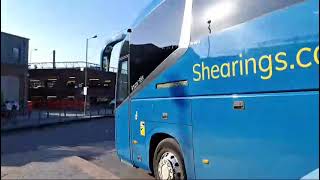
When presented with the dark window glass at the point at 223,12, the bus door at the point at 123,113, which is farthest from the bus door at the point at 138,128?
the dark window glass at the point at 223,12

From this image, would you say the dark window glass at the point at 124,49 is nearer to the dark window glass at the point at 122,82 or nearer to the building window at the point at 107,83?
the dark window glass at the point at 122,82

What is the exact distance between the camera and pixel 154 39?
848 centimetres

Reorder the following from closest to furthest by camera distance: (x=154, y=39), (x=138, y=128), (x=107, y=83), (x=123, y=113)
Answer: (x=154, y=39)
(x=138, y=128)
(x=123, y=113)
(x=107, y=83)

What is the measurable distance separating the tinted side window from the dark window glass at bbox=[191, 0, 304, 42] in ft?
1.92

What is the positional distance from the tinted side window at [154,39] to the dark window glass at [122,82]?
0.37 m

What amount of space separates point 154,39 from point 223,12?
2.36 metres

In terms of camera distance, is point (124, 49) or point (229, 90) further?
point (124, 49)

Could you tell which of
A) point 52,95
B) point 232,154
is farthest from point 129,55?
point 52,95

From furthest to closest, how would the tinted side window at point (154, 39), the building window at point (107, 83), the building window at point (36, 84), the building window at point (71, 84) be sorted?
the building window at point (107, 83), the building window at point (71, 84), the building window at point (36, 84), the tinted side window at point (154, 39)

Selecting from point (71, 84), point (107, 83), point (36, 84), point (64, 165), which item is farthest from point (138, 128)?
point (107, 83)

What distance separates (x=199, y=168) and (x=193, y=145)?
349mm

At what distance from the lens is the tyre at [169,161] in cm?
741

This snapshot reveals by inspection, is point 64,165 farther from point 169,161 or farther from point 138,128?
point 169,161

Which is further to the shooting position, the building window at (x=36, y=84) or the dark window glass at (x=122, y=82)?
the building window at (x=36, y=84)
